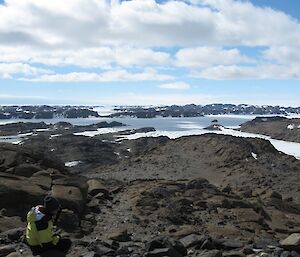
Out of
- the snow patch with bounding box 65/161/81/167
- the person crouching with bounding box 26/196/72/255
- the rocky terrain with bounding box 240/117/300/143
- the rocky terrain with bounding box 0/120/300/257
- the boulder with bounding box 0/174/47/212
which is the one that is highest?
the person crouching with bounding box 26/196/72/255

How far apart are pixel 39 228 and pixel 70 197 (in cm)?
783

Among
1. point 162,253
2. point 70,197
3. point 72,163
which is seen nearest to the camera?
point 162,253

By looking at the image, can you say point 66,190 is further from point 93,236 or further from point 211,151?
point 211,151

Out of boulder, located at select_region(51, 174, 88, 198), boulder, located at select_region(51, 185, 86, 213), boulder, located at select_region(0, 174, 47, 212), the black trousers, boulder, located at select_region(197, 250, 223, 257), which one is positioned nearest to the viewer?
the black trousers

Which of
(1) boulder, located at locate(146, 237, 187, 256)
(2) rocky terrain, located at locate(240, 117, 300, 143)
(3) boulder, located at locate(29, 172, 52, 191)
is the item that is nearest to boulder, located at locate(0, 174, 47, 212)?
(3) boulder, located at locate(29, 172, 52, 191)

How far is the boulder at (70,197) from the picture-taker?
16125mm

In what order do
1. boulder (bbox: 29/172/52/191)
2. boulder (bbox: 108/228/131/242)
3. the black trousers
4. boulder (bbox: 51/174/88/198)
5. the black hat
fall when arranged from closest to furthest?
the black hat, the black trousers, boulder (bbox: 108/228/131/242), boulder (bbox: 29/172/52/191), boulder (bbox: 51/174/88/198)

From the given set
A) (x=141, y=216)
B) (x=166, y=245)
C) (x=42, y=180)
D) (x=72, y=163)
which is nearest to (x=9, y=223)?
(x=42, y=180)

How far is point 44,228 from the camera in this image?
28.7ft

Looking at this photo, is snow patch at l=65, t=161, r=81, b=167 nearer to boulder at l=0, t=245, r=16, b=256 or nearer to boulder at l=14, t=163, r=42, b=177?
boulder at l=14, t=163, r=42, b=177

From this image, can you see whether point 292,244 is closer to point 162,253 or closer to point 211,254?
point 211,254

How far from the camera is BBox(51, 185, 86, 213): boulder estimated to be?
1612 centimetres

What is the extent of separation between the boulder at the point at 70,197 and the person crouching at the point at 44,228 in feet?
22.9

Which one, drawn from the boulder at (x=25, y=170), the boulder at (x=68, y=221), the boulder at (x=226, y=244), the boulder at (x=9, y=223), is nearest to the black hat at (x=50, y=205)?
the boulder at (x=9, y=223)
